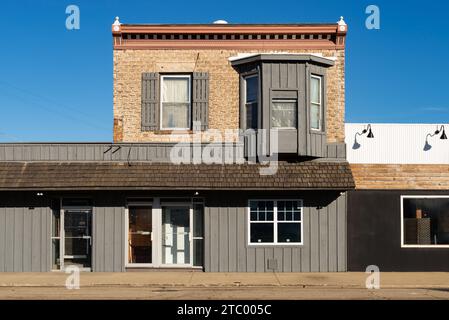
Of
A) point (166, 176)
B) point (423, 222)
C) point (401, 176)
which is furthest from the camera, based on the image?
point (401, 176)

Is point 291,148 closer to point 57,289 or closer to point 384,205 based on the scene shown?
point 384,205

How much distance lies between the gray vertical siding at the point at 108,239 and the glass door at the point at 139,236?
1.07 ft

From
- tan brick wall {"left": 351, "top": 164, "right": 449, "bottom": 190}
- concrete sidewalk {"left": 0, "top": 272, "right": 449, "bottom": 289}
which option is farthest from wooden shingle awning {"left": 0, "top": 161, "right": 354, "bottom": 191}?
concrete sidewalk {"left": 0, "top": 272, "right": 449, "bottom": 289}

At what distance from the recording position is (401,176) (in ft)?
70.2

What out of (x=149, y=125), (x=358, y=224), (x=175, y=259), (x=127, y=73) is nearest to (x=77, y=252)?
(x=175, y=259)

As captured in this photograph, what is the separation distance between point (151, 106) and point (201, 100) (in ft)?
5.70

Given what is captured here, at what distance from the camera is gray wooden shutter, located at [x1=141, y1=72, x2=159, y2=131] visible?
2203 centimetres

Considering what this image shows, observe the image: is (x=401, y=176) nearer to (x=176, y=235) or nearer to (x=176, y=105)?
(x=176, y=235)

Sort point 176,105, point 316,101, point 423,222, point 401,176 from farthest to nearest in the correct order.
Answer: point 176,105 → point 316,101 → point 401,176 → point 423,222

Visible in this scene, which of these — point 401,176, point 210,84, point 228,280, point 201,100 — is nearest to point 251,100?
point 210,84

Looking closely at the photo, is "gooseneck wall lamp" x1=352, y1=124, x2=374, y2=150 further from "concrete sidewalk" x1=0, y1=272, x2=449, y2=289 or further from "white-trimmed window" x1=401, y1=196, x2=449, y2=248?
"concrete sidewalk" x1=0, y1=272, x2=449, y2=289

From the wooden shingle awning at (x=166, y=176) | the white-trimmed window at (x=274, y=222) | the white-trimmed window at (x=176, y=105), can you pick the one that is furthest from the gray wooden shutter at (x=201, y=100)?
the white-trimmed window at (x=274, y=222)

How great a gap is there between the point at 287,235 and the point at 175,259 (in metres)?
3.77
